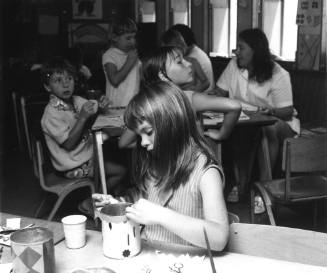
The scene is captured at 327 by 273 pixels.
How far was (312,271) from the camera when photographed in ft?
4.43

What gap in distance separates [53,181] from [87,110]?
49cm

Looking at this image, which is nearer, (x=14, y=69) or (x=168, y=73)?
(x=168, y=73)

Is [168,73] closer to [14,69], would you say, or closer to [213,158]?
[213,158]

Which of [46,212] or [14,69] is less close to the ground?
[14,69]

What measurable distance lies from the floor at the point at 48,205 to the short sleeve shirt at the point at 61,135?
1.45ft

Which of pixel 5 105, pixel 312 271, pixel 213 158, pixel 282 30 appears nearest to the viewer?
pixel 312 271

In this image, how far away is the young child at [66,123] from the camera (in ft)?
10.8

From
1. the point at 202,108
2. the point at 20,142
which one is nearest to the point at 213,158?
the point at 202,108

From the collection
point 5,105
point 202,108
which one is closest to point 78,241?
point 202,108

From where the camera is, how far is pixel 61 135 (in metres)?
3.31

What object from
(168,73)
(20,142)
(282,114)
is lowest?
(20,142)

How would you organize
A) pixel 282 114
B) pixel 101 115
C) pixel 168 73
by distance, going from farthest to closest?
pixel 282 114 → pixel 101 115 → pixel 168 73

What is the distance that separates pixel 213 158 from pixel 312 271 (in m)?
0.48

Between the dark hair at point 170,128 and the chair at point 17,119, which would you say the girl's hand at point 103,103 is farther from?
the dark hair at point 170,128
